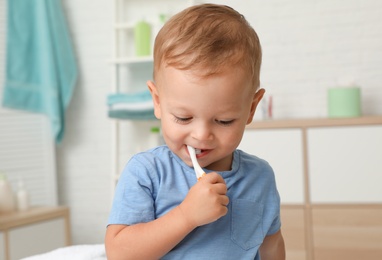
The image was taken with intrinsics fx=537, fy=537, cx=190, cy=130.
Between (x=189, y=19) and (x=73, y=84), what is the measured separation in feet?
9.23

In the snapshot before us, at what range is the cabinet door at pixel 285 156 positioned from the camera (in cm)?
275

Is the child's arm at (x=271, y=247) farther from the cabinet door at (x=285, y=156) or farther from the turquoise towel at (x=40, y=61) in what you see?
the turquoise towel at (x=40, y=61)

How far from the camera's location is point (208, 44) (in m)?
0.85

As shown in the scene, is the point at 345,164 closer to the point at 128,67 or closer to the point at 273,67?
the point at 273,67

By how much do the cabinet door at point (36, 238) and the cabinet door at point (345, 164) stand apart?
1446 millimetres

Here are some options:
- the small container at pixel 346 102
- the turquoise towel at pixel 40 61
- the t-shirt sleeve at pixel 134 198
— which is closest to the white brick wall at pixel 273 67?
the turquoise towel at pixel 40 61

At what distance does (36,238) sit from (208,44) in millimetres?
2322

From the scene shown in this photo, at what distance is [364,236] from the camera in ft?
8.74

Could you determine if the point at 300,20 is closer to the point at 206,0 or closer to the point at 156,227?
the point at 206,0

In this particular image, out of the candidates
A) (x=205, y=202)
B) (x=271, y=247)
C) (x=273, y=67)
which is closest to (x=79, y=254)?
(x=271, y=247)

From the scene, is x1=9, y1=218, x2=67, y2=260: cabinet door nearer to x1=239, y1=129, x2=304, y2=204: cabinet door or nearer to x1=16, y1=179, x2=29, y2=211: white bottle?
x1=16, y1=179, x2=29, y2=211: white bottle

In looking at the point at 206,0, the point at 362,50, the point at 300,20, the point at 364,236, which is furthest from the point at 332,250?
the point at 206,0

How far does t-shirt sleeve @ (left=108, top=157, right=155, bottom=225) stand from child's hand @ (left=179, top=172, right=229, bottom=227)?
90 millimetres

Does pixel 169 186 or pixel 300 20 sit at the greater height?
pixel 300 20
